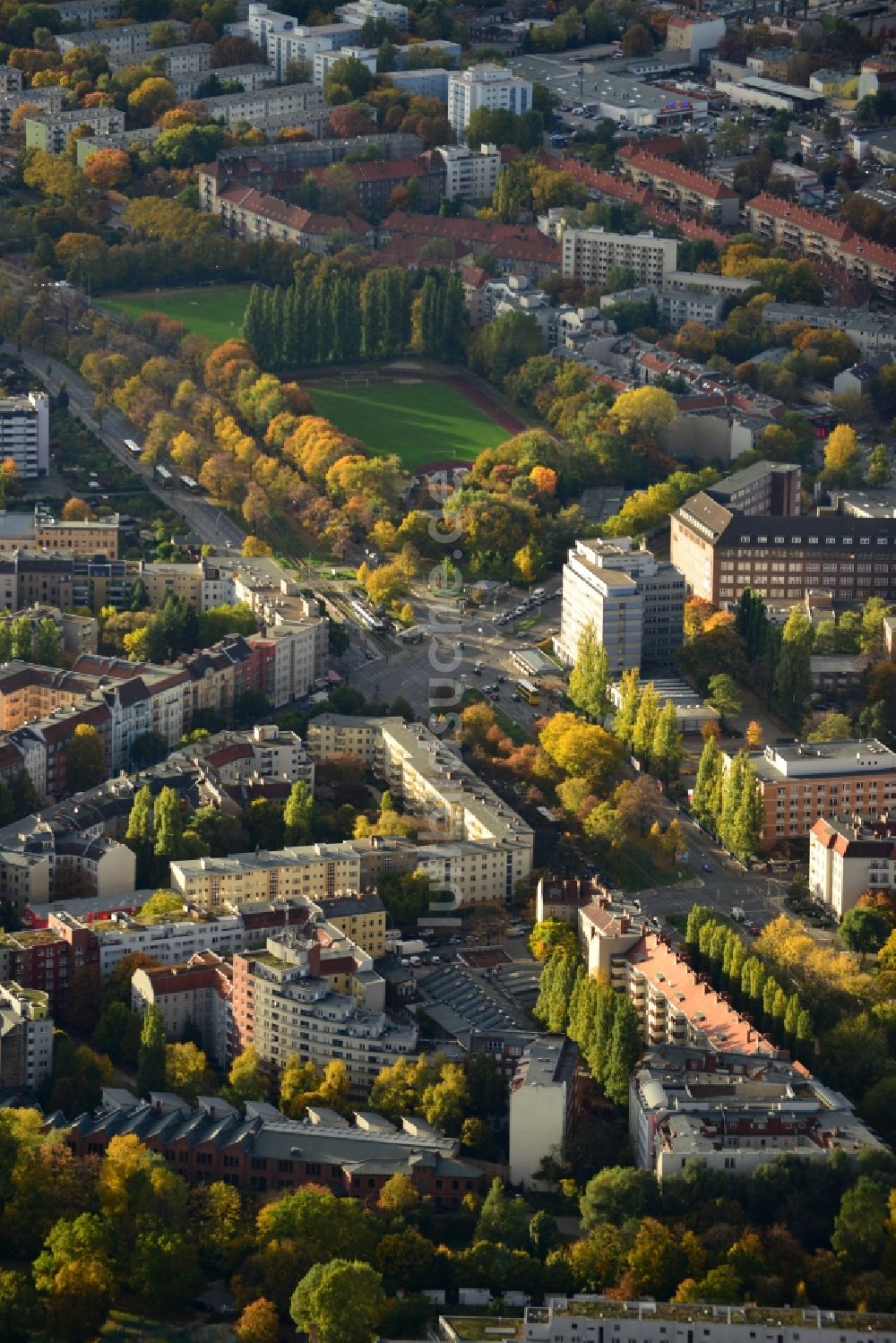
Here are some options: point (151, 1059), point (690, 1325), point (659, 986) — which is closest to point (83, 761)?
point (151, 1059)

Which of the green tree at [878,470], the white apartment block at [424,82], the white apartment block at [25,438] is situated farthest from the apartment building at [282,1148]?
the white apartment block at [424,82]

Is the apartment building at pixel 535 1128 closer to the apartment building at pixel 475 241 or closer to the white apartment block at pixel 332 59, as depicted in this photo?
the apartment building at pixel 475 241

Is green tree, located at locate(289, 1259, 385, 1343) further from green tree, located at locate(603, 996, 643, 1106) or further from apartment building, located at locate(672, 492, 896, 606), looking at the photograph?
apartment building, located at locate(672, 492, 896, 606)

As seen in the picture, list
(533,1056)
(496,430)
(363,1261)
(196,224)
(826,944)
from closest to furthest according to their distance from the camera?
(363,1261)
(533,1056)
(826,944)
(496,430)
(196,224)

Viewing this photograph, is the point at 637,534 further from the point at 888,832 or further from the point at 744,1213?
the point at 744,1213

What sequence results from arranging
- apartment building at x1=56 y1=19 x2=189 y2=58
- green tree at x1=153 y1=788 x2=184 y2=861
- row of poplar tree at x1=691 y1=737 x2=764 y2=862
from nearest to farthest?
green tree at x1=153 y1=788 x2=184 y2=861 → row of poplar tree at x1=691 y1=737 x2=764 y2=862 → apartment building at x1=56 y1=19 x2=189 y2=58

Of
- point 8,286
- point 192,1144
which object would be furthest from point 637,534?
point 192,1144

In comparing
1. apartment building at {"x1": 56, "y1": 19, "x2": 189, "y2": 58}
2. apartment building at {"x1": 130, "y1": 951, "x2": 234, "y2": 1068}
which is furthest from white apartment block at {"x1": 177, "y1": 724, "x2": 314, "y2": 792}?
apartment building at {"x1": 56, "y1": 19, "x2": 189, "y2": 58}
